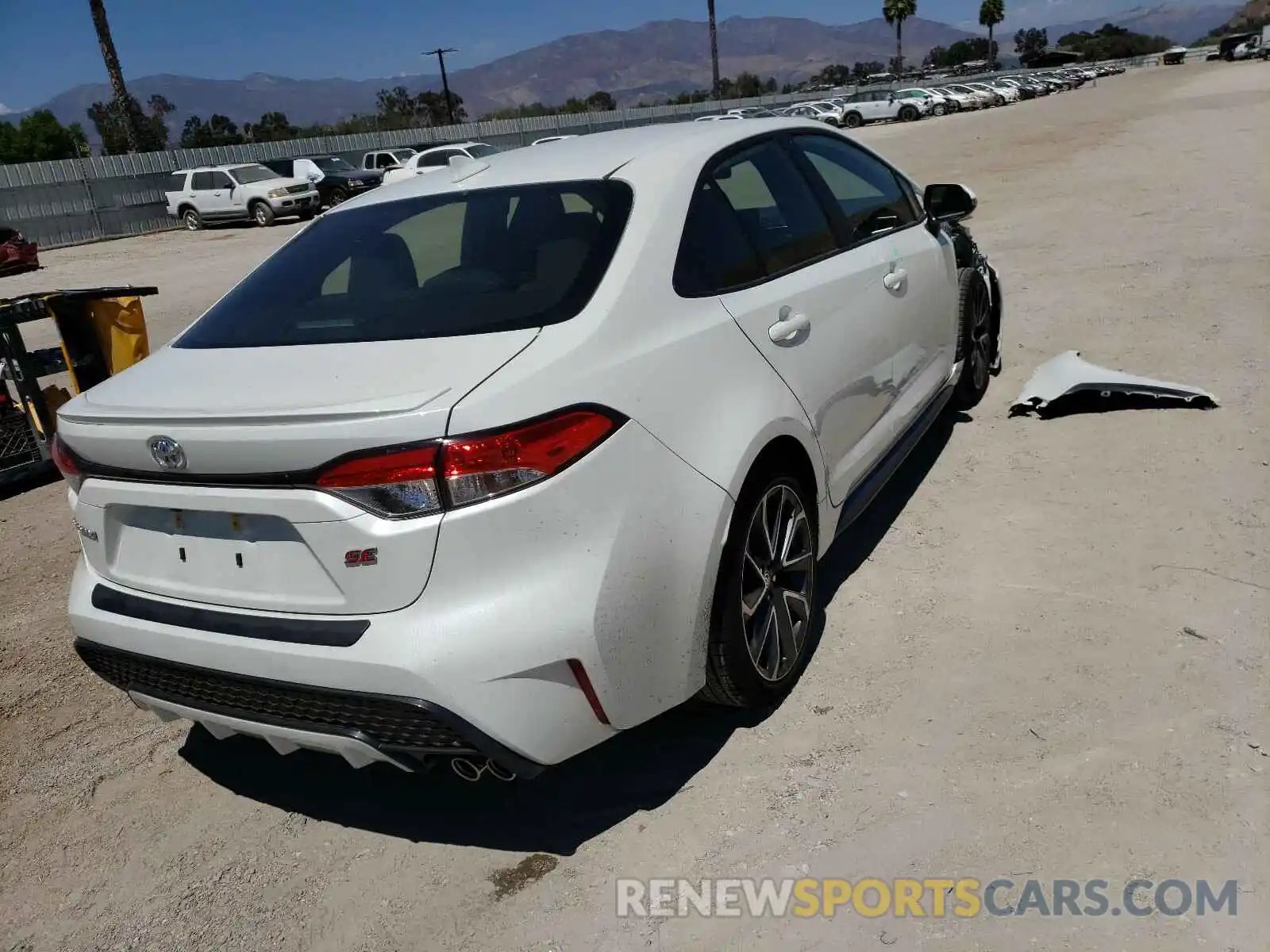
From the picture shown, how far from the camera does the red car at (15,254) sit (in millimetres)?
20953

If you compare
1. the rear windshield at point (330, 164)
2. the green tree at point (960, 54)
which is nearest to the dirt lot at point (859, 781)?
the rear windshield at point (330, 164)

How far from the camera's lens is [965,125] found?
1379 inches

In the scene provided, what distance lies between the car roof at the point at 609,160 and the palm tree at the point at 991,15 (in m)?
130

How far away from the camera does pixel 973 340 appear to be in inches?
209

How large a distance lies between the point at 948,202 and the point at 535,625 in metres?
3.58

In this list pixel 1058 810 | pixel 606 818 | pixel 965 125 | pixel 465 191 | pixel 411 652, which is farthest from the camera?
pixel 965 125

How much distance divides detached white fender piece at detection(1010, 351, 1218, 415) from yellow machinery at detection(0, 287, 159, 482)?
5.54 metres

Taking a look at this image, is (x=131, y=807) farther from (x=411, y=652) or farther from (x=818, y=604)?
(x=818, y=604)

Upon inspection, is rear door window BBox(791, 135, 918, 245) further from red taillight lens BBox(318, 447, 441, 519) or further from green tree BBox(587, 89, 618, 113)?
green tree BBox(587, 89, 618, 113)

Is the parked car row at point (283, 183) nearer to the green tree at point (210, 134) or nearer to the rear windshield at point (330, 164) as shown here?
the rear windshield at point (330, 164)

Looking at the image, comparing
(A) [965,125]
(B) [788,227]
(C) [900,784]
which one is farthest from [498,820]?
(A) [965,125]

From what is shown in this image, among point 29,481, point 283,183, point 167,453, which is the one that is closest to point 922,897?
point 167,453

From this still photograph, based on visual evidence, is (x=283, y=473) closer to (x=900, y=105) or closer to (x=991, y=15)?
(x=900, y=105)

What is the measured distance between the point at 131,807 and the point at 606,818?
4.91ft
